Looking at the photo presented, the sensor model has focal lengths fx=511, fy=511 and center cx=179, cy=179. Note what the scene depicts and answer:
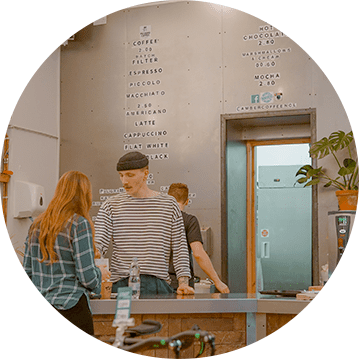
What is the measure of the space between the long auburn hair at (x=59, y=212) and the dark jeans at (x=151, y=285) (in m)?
0.21

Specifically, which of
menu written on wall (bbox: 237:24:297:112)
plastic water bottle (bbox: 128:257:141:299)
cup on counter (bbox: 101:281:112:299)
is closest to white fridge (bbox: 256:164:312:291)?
menu written on wall (bbox: 237:24:297:112)

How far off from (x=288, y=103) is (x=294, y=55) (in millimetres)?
197

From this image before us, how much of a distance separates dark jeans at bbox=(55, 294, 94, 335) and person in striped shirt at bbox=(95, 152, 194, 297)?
129 mm

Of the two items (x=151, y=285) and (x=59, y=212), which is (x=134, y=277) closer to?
(x=151, y=285)

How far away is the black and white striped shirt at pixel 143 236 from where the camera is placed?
1.91 m

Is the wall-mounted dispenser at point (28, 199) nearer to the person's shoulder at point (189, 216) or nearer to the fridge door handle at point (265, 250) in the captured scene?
the person's shoulder at point (189, 216)

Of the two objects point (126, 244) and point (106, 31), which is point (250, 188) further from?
point (106, 31)

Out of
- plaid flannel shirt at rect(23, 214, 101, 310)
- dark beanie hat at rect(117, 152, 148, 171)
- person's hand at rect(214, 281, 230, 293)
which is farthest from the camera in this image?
dark beanie hat at rect(117, 152, 148, 171)

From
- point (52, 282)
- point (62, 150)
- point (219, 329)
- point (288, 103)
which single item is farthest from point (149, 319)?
point (288, 103)

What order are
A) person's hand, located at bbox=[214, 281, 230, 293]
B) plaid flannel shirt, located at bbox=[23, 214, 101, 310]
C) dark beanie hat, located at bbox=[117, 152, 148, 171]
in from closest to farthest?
1. plaid flannel shirt, located at bbox=[23, 214, 101, 310]
2. person's hand, located at bbox=[214, 281, 230, 293]
3. dark beanie hat, located at bbox=[117, 152, 148, 171]

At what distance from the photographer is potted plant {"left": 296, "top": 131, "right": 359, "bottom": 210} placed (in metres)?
1.92

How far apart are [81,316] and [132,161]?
2.03 feet

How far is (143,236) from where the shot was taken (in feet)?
6.32

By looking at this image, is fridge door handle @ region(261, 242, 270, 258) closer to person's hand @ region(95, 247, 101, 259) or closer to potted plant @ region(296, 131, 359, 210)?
potted plant @ region(296, 131, 359, 210)
